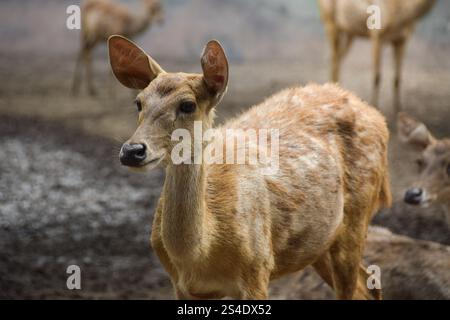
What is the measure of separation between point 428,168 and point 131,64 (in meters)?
2.37

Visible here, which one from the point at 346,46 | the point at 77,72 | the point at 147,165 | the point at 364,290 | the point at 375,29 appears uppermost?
the point at 375,29

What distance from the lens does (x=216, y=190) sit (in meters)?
3.72

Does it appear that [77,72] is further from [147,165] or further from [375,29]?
[147,165]

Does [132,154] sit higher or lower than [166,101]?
lower

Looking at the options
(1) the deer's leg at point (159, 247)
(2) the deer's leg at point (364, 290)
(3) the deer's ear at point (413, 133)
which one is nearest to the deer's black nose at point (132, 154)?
(1) the deer's leg at point (159, 247)

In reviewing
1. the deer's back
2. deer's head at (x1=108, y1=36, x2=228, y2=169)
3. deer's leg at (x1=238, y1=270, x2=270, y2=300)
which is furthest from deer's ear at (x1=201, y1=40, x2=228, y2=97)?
deer's leg at (x1=238, y1=270, x2=270, y2=300)

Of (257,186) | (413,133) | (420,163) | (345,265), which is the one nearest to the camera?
(257,186)

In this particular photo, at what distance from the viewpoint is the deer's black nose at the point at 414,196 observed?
5.02 metres

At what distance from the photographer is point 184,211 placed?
350 cm

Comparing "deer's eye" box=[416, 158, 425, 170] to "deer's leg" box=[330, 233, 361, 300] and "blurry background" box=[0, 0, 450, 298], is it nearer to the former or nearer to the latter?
"blurry background" box=[0, 0, 450, 298]

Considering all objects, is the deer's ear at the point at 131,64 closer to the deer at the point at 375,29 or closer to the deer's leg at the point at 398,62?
the deer at the point at 375,29

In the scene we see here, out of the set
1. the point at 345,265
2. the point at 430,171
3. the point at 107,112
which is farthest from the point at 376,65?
the point at 345,265

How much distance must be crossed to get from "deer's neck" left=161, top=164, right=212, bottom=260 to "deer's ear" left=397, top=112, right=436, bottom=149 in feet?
7.60

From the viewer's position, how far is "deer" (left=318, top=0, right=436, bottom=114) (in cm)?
694
